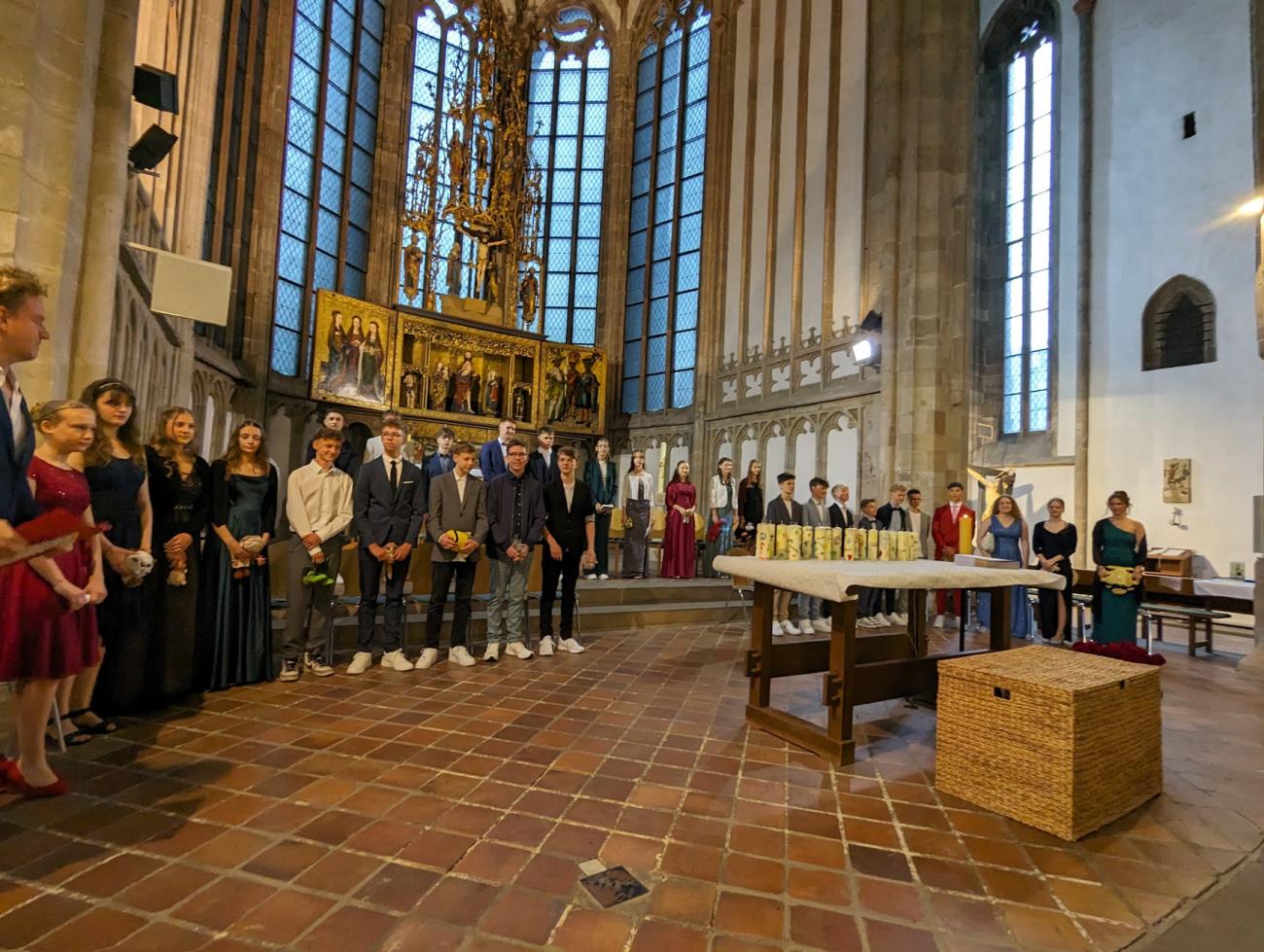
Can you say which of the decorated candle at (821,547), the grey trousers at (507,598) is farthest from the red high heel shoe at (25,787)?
the decorated candle at (821,547)

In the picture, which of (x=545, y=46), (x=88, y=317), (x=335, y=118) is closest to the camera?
(x=88, y=317)

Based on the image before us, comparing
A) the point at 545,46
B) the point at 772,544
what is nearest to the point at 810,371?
the point at 772,544

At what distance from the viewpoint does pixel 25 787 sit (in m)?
2.40

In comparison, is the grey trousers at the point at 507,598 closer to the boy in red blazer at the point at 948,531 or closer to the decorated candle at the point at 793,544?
the decorated candle at the point at 793,544

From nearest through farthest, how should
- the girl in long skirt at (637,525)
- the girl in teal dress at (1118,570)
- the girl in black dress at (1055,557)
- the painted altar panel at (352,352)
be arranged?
1. the girl in teal dress at (1118,570)
2. the girl in black dress at (1055,557)
3. the girl in long skirt at (637,525)
4. the painted altar panel at (352,352)

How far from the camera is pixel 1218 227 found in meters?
10.3

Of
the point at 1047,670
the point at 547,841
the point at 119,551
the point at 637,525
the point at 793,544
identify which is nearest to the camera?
the point at 547,841

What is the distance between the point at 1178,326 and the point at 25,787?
14657 mm

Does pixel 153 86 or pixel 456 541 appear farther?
pixel 153 86

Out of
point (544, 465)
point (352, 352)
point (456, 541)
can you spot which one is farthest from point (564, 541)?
point (352, 352)

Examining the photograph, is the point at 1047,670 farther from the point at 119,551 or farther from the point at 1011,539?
the point at 1011,539

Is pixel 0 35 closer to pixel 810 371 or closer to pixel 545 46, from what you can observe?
pixel 810 371

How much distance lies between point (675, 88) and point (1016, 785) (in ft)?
56.9

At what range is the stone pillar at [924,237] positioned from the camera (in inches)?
361
